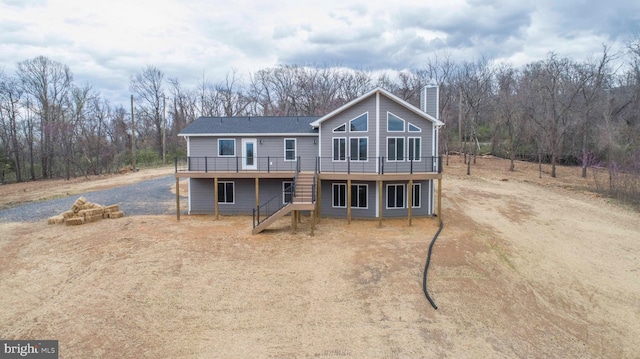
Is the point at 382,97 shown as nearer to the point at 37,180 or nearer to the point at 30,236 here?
the point at 30,236

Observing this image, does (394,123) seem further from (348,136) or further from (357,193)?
(357,193)

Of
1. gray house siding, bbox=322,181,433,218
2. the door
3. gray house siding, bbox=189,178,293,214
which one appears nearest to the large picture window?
the door

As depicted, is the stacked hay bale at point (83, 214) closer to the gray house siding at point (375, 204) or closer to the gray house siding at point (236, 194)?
the gray house siding at point (236, 194)

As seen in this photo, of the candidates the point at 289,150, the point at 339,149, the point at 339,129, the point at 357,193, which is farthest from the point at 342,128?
the point at 357,193

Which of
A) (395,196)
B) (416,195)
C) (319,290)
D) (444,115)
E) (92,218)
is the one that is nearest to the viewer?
(319,290)

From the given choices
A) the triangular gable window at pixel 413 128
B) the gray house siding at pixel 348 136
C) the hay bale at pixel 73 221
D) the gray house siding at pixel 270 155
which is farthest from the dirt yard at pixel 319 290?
the triangular gable window at pixel 413 128

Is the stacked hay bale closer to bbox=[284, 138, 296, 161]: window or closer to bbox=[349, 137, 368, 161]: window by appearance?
bbox=[284, 138, 296, 161]: window

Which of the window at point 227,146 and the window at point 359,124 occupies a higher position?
the window at point 359,124
